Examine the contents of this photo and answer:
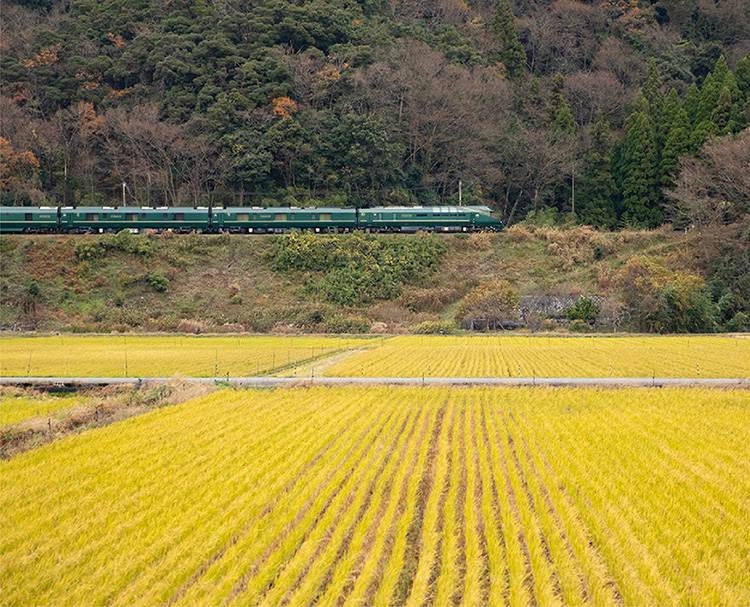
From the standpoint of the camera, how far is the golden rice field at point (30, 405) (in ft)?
43.8

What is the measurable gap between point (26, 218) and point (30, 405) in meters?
35.9

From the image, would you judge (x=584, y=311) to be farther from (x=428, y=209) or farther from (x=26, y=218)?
(x=26, y=218)

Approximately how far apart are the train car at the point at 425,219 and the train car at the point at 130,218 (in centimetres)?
1286

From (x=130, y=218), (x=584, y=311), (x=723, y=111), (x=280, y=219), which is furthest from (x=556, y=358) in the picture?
(x=130, y=218)

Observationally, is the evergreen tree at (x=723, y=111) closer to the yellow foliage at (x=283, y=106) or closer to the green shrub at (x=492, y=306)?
the green shrub at (x=492, y=306)

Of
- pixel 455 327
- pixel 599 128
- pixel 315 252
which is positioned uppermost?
pixel 599 128

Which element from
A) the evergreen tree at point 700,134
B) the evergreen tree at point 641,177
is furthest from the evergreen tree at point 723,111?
the evergreen tree at point 641,177

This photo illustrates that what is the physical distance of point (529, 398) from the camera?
1659 centimetres

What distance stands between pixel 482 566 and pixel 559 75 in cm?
5956

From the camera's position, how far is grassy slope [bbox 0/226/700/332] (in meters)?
40.6

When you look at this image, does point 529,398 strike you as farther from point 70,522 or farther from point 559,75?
point 559,75

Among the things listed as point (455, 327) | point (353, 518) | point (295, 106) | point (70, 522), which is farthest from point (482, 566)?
point (295, 106)

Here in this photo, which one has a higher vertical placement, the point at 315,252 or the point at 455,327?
the point at 315,252

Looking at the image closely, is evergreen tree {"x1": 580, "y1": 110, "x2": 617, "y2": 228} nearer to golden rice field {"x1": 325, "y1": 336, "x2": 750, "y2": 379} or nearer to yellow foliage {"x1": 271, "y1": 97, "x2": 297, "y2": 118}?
golden rice field {"x1": 325, "y1": 336, "x2": 750, "y2": 379}
